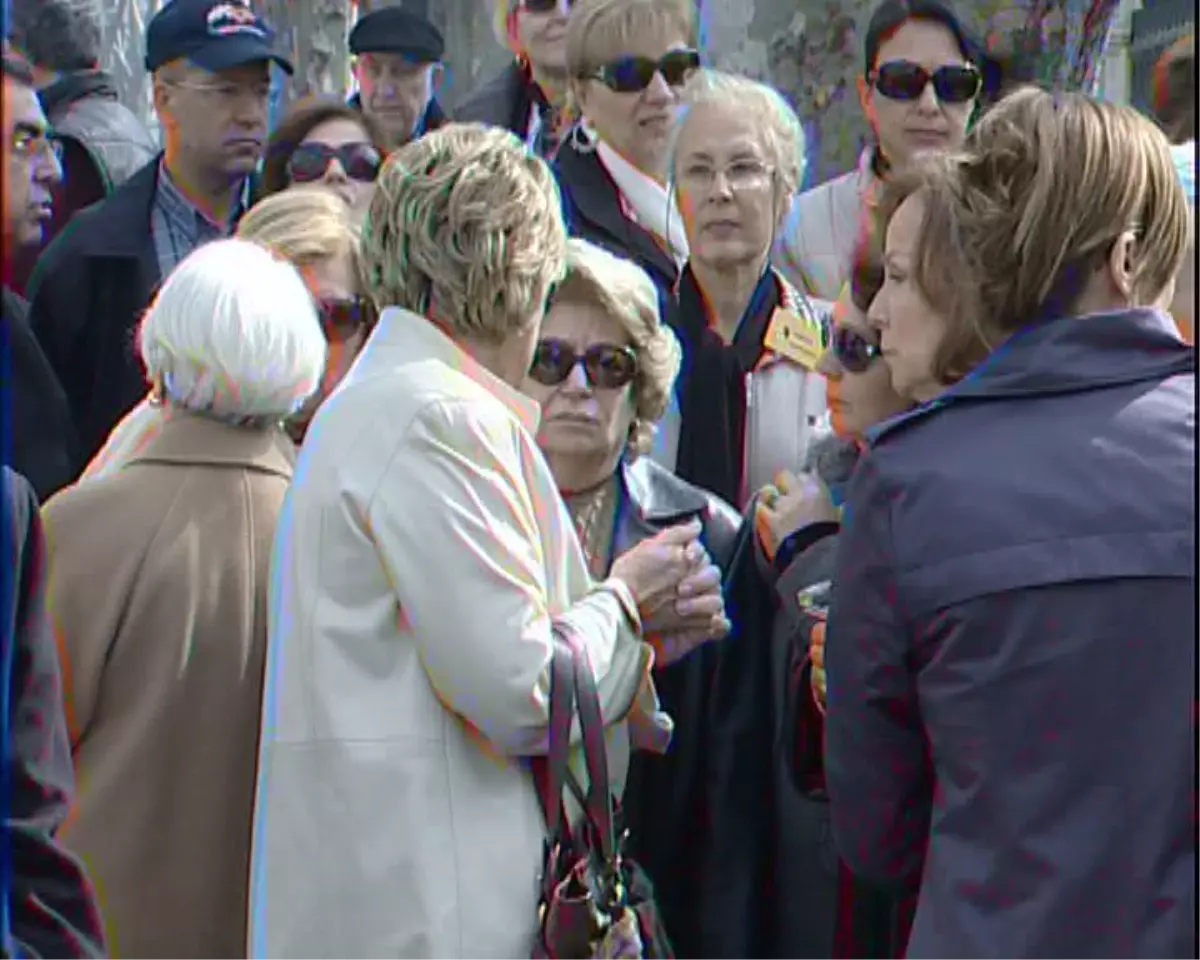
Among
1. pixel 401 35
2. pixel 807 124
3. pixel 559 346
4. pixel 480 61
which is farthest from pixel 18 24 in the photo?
pixel 559 346

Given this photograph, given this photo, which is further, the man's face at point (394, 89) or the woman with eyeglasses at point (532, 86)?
the man's face at point (394, 89)

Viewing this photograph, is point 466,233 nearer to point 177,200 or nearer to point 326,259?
point 326,259

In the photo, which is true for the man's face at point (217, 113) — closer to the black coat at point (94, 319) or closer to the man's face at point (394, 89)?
the black coat at point (94, 319)

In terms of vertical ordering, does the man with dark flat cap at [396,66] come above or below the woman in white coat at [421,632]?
above

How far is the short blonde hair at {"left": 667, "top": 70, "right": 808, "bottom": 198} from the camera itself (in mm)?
4504

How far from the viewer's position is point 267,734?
2.88 metres

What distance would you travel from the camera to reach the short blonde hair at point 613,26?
4.86 meters

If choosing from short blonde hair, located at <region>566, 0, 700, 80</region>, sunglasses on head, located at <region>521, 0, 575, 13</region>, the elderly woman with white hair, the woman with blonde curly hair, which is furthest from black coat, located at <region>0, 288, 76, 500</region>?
the woman with blonde curly hair

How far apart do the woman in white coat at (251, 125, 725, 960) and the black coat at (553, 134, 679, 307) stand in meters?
1.78

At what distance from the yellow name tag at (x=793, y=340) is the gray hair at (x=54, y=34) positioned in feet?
7.57

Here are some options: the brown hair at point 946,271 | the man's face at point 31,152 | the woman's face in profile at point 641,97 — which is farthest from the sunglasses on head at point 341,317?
the brown hair at point 946,271

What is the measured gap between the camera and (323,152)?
4.84 metres

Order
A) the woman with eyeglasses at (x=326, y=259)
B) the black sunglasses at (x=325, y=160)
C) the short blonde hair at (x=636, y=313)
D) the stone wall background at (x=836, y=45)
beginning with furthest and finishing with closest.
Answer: the stone wall background at (x=836, y=45), the black sunglasses at (x=325, y=160), the woman with eyeglasses at (x=326, y=259), the short blonde hair at (x=636, y=313)

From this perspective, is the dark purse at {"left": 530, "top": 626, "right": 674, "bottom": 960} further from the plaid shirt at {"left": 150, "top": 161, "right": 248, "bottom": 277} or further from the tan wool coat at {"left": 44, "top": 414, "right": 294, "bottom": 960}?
the plaid shirt at {"left": 150, "top": 161, "right": 248, "bottom": 277}
